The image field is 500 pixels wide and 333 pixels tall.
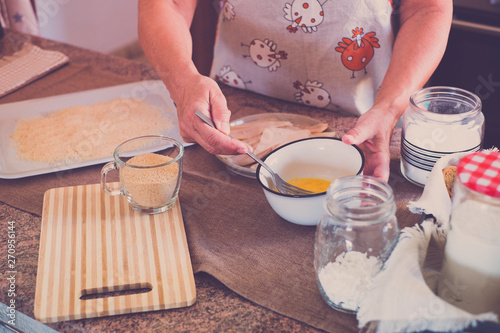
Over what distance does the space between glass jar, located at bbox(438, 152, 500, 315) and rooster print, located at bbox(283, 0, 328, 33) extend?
0.67 metres

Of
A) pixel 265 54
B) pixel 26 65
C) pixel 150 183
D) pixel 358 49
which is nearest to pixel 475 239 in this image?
pixel 150 183

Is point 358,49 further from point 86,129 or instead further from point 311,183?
point 86,129

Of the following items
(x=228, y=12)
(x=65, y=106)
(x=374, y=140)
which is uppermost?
(x=228, y=12)

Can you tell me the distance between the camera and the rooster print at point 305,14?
3.74 feet

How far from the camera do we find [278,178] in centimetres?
87

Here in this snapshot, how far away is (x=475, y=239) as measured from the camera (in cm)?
55

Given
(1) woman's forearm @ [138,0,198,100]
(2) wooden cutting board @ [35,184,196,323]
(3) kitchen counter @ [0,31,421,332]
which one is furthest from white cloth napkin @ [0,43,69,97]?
(2) wooden cutting board @ [35,184,196,323]

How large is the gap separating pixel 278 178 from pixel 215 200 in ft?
0.49

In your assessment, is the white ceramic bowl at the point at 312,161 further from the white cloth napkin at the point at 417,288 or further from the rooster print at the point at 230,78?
the rooster print at the point at 230,78

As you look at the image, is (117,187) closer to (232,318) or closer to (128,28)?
(232,318)

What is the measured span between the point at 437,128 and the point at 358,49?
38cm

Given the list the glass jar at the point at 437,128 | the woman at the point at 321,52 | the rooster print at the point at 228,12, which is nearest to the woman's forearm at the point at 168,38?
the woman at the point at 321,52

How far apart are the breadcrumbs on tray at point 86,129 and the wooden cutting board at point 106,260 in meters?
0.17

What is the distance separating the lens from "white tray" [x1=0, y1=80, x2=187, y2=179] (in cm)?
108
